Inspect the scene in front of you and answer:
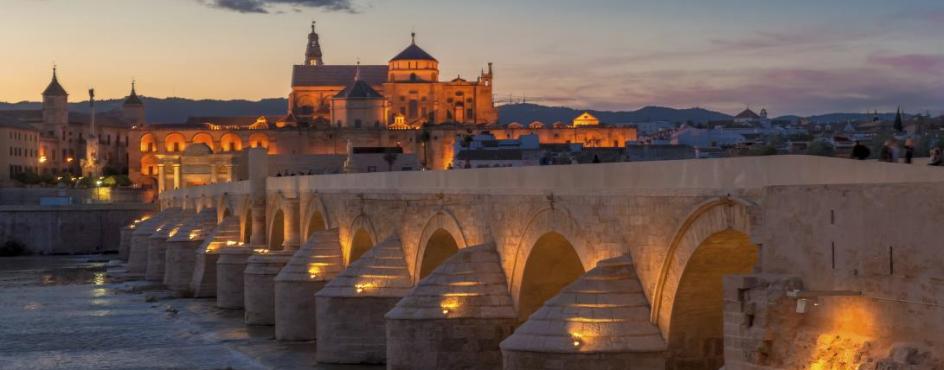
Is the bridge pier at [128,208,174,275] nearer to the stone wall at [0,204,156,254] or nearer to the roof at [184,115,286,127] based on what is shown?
the stone wall at [0,204,156,254]

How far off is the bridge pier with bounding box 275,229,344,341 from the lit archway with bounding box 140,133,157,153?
10749 centimetres

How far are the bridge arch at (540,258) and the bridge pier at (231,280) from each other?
18720mm

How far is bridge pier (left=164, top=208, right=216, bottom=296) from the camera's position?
45.6 m

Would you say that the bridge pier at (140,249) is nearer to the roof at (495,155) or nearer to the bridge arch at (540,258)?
the roof at (495,155)

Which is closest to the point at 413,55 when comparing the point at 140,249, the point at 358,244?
the point at 140,249

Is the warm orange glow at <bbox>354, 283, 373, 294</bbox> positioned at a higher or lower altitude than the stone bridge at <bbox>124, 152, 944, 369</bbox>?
lower

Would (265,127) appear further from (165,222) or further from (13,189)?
(165,222)

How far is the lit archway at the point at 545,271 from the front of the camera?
1947 centimetres

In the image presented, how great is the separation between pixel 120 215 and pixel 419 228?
202 feet

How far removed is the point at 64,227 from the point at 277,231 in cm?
4463

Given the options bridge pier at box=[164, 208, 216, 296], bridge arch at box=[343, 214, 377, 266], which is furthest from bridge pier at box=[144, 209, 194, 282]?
bridge arch at box=[343, 214, 377, 266]

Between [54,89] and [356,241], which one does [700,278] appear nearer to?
[356,241]

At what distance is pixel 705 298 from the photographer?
587 inches

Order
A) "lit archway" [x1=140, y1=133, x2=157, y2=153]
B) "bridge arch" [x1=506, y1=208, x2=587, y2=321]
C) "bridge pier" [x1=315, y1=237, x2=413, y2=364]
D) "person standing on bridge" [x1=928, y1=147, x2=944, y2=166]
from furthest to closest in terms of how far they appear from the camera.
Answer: "lit archway" [x1=140, y1=133, x2=157, y2=153], "bridge pier" [x1=315, y1=237, x2=413, y2=364], "bridge arch" [x1=506, y1=208, x2=587, y2=321], "person standing on bridge" [x1=928, y1=147, x2=944, y2=166]
